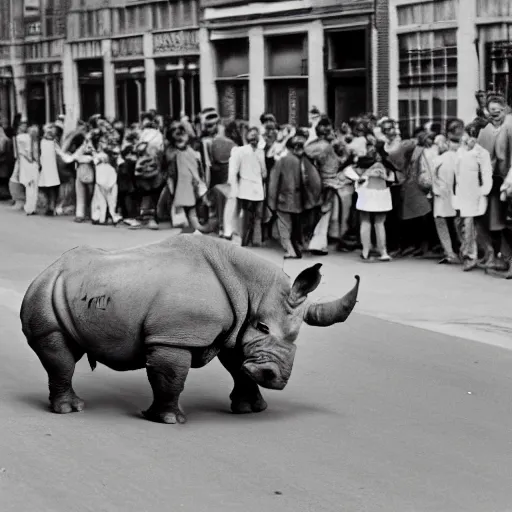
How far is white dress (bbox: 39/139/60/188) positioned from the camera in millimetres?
24000

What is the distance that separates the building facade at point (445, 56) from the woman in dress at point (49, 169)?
19.7ft

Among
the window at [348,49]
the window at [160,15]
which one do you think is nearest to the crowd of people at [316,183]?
the window at [348,49]

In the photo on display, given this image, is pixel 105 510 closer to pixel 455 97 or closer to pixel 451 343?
pixel 451 343

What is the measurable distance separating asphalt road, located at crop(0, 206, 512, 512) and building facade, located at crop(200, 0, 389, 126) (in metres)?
14.4

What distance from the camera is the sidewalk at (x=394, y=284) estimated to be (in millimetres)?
13344

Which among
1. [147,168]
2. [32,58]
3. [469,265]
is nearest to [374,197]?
[469,265]

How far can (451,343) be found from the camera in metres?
12.1

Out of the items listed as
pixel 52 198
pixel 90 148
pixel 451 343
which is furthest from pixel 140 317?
pixel 52 198

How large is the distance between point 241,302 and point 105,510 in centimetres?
231

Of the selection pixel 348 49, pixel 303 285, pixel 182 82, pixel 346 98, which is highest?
pixel 348 49

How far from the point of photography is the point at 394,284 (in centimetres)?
1581

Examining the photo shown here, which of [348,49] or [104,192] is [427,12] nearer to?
[348,49]

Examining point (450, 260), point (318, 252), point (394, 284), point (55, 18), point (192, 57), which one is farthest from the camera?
point (55, 18)

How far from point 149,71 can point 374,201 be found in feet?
53.4
